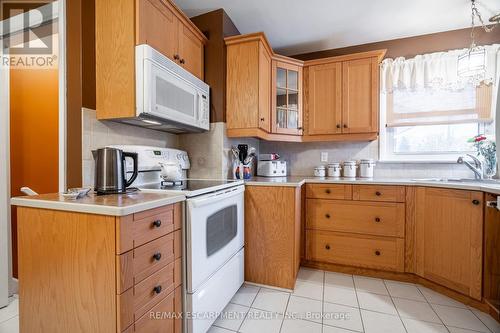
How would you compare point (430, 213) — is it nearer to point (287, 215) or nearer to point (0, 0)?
point (287, 215)

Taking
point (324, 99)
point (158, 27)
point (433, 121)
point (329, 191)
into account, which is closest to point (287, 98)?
point (324, 99)

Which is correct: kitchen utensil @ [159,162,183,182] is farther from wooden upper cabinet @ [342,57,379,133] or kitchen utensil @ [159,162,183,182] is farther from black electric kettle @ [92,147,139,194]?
wooden upper cabinet @ [342,57,379,133]

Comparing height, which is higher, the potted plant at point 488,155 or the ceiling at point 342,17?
the ceiling at point 342,17

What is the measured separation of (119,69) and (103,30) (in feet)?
0.92

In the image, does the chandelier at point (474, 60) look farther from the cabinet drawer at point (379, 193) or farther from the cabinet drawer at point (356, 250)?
the cabinet drawer at point (356, 250)

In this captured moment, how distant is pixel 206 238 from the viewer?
1.31 metres

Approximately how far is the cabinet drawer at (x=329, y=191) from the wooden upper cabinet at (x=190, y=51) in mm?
1431

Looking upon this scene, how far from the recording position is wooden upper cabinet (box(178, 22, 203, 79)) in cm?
171

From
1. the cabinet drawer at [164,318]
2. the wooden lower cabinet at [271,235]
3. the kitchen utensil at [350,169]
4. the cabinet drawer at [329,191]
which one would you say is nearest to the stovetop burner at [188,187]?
the wooden lower cabinet at [271,235]

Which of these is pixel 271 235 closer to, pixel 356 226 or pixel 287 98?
pixel 356 226

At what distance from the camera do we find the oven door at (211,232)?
1.19m

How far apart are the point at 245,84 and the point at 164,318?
1.74 m

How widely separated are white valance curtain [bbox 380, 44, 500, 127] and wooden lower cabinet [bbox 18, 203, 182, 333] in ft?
8.46

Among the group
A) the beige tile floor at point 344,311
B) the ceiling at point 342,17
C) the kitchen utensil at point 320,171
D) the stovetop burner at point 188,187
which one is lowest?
the beige tile floor at point 344,311
